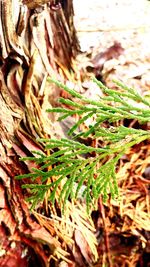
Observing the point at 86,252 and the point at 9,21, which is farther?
the point at 86,252

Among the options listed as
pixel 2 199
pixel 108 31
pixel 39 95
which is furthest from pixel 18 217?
pixel 108 31

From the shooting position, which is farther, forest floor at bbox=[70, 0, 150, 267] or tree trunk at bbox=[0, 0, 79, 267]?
forest floor at bbox=[70, 0, 150, 267]

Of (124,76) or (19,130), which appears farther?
(124,76)

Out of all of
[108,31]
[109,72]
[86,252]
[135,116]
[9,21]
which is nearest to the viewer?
[135,116]

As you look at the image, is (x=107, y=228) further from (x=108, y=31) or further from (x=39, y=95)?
(x=108, y=31)

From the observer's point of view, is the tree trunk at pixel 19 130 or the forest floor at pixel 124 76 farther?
the forest floor at pixel 124 76

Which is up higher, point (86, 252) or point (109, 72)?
point (109, 72)

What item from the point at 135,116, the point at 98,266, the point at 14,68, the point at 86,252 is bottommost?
the point at 98,266

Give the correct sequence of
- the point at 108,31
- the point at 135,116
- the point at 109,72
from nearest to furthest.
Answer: the point at 135,116 → the point at 109,72 → the point at 108,31
